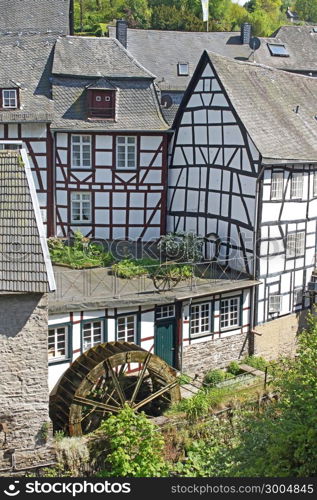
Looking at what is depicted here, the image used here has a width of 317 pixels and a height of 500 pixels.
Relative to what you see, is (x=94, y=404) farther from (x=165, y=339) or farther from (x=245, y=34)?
(x=245, y=34)

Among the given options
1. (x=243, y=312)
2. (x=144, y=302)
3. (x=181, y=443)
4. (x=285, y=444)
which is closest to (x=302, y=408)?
(x=285, y=444)

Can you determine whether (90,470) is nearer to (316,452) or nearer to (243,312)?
(316,452)

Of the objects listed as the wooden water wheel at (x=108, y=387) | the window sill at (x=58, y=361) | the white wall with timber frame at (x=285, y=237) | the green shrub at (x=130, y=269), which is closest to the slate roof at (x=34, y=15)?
the green shrub at (x=130, y=269)

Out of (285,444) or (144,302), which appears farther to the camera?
(144,302)

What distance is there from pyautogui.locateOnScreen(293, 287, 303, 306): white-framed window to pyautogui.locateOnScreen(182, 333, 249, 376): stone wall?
2330 millimetres

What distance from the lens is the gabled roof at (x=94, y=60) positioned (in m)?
25.9

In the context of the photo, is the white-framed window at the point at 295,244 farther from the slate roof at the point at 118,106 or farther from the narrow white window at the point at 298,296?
the slate roof at the point at 118,106

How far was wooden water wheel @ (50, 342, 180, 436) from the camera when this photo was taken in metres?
17.2

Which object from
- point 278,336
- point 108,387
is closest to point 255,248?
point 278,336

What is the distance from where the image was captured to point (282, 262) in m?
22.9

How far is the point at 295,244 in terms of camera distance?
23172 millimetres

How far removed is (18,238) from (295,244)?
11350 millimetres

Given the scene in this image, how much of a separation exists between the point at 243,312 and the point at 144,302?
421cm

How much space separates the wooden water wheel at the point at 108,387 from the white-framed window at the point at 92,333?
2.85 ft
